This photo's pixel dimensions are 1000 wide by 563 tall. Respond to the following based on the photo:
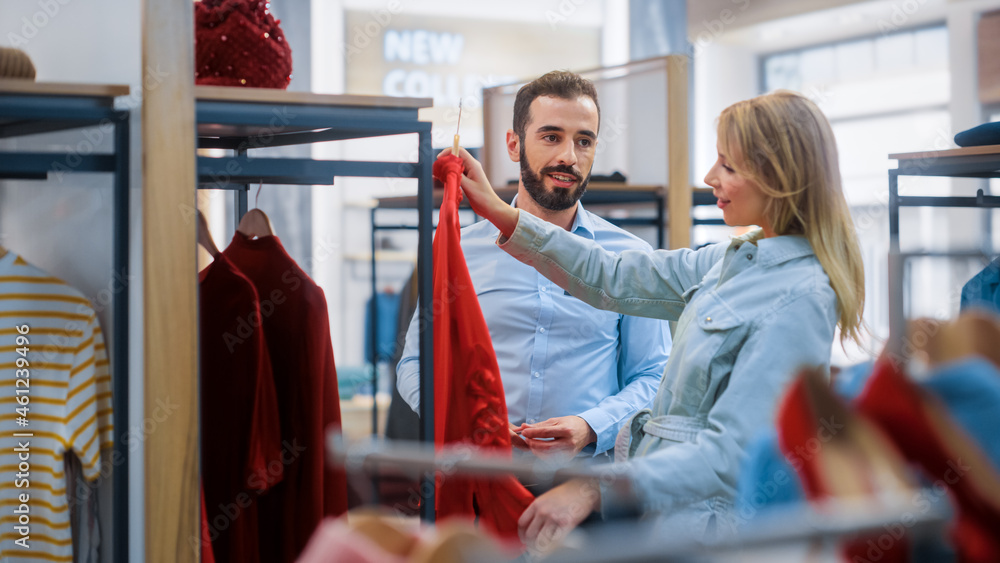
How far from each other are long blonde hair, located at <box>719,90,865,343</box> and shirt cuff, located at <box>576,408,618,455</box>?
62 cm

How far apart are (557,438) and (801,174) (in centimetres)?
74

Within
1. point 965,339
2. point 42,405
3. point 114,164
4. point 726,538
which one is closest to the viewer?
point 726,538

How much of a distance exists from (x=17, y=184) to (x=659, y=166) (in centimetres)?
254

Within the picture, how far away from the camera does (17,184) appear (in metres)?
1.88

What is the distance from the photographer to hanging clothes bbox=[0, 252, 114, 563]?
1570 millimetres

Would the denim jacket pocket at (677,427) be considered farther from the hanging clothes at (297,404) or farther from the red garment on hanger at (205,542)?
the red garment on hanger at (205,542)

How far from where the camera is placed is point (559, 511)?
1.30m

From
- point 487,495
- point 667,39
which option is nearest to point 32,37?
point 487,495

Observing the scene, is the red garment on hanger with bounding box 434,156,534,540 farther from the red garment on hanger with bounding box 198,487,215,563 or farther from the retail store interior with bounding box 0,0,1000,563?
the red garment on hanger with bounding box 198,487,215,563

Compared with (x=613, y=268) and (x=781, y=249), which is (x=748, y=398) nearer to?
(x=781, y=249)

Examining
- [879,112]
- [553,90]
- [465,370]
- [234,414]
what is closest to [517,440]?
[465,370]

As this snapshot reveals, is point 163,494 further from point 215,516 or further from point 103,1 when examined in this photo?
point 103,1

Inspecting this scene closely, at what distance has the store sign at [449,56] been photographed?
17.5 feet

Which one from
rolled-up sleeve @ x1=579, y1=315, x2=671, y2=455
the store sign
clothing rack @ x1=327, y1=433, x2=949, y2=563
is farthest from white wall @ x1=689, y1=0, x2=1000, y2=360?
clothing rack @ x1=327, y1=433, x2=949, y2=563
